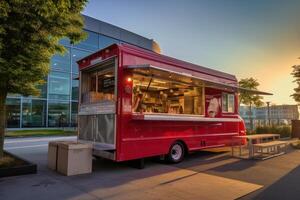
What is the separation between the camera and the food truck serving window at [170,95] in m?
8.52

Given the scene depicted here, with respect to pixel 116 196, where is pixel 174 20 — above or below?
above

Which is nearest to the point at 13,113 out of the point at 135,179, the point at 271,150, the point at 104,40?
the point at 104,40

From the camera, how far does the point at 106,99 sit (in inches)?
293

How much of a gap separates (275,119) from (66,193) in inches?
826

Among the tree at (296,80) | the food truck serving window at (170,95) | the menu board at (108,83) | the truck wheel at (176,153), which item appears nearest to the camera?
the menu board at (108,83)

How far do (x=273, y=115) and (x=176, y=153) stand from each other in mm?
18740

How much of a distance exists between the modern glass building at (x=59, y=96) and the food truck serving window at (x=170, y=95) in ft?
41.9

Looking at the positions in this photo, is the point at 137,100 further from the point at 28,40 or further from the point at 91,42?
the point at 91,42

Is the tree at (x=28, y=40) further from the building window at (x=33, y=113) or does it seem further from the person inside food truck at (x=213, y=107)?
the building window at (x=33, y=113)

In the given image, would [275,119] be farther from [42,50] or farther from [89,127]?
[42,50]

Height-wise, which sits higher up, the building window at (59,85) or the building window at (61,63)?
the building window at (61,63)

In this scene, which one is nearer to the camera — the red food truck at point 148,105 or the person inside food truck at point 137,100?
the red food truck at point 148,105

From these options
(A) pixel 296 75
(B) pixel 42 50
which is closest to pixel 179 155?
(B) pixel 42 50

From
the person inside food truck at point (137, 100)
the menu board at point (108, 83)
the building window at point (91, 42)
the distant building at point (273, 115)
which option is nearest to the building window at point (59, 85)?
the building window at point (91, 42)
